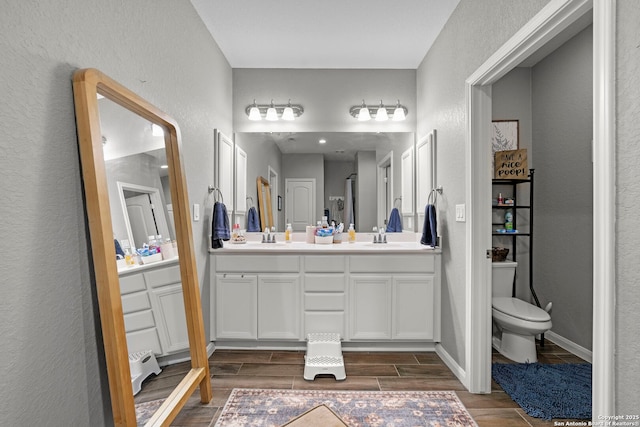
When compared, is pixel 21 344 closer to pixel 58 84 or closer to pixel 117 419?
pixel 117 419

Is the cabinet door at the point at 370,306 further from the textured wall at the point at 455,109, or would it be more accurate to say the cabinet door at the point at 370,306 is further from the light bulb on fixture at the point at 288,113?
the light bulb on fixture at the point at 288,113

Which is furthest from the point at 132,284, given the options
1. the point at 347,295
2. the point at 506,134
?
the point at 506,134

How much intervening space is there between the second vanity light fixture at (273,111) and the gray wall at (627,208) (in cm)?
248

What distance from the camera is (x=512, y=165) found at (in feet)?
9.39

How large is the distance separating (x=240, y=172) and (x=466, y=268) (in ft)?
7.17

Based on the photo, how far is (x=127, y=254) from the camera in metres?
1.35

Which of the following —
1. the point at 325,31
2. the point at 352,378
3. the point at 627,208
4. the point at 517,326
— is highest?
the point at 325,31

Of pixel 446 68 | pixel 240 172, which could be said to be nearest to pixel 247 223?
pixel 240 172

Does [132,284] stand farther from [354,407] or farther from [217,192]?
[217,192]

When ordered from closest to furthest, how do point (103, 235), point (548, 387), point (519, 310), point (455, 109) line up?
point (103, 235) → point (548, 387) → point (455, 109) → point (519, 310)

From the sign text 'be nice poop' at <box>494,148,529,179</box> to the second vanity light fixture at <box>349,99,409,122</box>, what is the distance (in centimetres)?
97

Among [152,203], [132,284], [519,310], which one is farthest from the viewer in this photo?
[519,310]

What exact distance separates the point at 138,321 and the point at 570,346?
127 inches

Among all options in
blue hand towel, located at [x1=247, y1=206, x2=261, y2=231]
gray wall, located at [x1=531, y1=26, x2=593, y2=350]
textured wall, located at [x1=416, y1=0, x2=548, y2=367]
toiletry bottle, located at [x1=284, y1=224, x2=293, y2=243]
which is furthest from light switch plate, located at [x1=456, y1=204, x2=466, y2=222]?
blue hand towel, located at [x1=247, y1=206, x2=261, y2=231]
